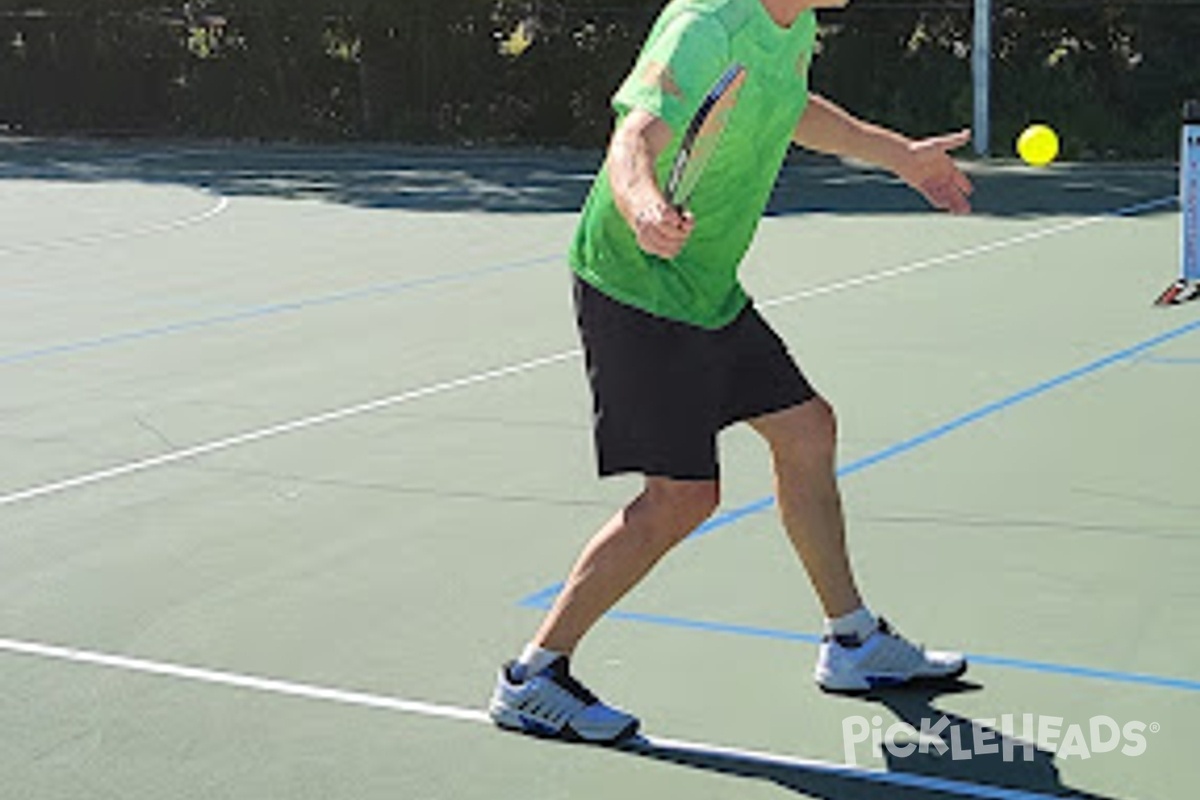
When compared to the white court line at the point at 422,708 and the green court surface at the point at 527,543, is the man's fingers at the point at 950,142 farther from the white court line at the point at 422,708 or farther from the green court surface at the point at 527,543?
the white court line at the point at 422,708

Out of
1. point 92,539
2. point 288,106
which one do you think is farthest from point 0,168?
point 92,539

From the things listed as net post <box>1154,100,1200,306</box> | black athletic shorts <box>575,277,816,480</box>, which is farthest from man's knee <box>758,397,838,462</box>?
net post <box>1154,100,1200,306</box>

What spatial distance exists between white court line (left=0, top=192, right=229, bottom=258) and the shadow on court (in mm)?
2030

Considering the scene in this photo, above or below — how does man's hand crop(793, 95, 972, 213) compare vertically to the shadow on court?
above

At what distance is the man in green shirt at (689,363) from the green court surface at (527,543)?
5.9 inches

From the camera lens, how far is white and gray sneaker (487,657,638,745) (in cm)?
454

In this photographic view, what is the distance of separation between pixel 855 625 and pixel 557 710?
80cm

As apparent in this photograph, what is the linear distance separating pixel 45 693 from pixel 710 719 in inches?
69.0

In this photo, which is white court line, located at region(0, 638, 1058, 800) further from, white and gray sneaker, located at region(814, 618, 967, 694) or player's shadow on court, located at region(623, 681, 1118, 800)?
white and gray sneaker, located at region(814, 618, 967, 694)

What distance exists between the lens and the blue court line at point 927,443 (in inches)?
192

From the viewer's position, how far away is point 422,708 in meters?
4.85

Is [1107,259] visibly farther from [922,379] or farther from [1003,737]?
[1003,737]

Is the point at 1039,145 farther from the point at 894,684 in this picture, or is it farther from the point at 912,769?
the point at 912,769

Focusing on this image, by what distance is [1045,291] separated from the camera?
39.4ft
